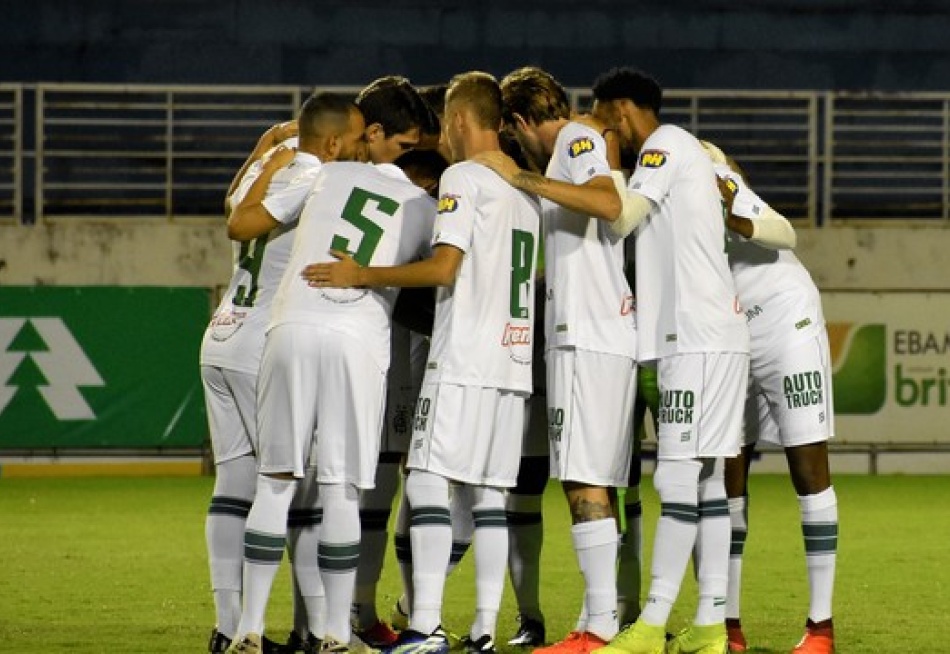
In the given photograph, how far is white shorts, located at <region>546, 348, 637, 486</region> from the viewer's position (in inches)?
265

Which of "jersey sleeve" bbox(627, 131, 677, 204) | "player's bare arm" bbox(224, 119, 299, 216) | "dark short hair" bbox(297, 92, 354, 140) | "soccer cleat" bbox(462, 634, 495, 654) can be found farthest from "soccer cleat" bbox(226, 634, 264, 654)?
"jersey sleeve" bbox(627, 131, 677, 204)

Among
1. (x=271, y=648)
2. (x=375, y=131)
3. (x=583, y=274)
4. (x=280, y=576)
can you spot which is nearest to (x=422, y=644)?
(x=271, y=648)

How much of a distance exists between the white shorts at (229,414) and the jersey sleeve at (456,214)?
3.17ft

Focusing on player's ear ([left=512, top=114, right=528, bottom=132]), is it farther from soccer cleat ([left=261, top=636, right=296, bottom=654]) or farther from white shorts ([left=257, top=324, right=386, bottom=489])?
soccer cleat ([left=261, top=636, right=296, bottom=654])

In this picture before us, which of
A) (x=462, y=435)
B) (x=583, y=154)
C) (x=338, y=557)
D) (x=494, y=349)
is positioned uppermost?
(x=583, y=154)

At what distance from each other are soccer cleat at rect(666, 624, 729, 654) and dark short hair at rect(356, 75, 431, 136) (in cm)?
206

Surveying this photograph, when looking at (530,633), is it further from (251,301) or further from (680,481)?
(251,301)

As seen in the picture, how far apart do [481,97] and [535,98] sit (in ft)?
0.98

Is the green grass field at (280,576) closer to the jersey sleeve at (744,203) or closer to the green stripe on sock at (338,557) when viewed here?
the green stripe on sock at (338,557)

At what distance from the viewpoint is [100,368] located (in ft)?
52.5

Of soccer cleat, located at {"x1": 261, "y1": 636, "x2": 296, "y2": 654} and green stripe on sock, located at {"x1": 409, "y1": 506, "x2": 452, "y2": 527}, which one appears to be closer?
green stripe on sock, located at {"x1": 409, "y1": 506, "x2": 452, "y2": 527}

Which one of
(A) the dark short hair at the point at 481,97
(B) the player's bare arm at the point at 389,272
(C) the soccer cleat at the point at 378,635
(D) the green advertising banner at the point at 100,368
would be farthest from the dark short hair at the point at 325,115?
(D) the green advertising banner at the point at 100,368

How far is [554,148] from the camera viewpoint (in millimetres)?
6934

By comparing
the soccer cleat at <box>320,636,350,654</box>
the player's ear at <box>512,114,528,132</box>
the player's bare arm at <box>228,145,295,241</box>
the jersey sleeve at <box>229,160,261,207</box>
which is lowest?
the soccer cleat at <box>320,636,350,654</box>
